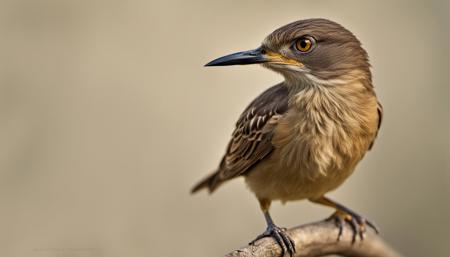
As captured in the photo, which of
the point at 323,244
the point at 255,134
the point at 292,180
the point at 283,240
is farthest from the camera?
the point at 255,134

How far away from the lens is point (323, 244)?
20.2 ft

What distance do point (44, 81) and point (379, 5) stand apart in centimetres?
437

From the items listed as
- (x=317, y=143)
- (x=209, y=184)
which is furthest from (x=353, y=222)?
(x=209, y=184)

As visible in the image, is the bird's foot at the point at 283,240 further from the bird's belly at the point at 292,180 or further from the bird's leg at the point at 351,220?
the bird's leg at the point at 351,220

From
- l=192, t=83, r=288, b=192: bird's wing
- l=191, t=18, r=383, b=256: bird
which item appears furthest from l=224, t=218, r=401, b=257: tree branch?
l=192, t=83, r=288, b=192: bird's wing

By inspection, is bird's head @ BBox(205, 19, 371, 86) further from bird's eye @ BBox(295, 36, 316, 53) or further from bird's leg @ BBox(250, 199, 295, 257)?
bird's leg @ BBox(250, 199, 295, 257)

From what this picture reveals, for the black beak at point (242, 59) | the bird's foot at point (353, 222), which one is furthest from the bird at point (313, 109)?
the bird's foot at point (353, 222)

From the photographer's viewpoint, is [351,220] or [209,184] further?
[209,184]

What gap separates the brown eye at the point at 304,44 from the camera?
6.02 m

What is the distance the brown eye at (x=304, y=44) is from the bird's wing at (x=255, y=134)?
1.37 feet

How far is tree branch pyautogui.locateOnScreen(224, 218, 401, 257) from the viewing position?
214 inches

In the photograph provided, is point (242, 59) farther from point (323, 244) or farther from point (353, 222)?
point (353, 222)

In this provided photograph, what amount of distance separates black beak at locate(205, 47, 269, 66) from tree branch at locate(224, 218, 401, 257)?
4.18ft

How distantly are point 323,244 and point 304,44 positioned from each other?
5.02 ft
